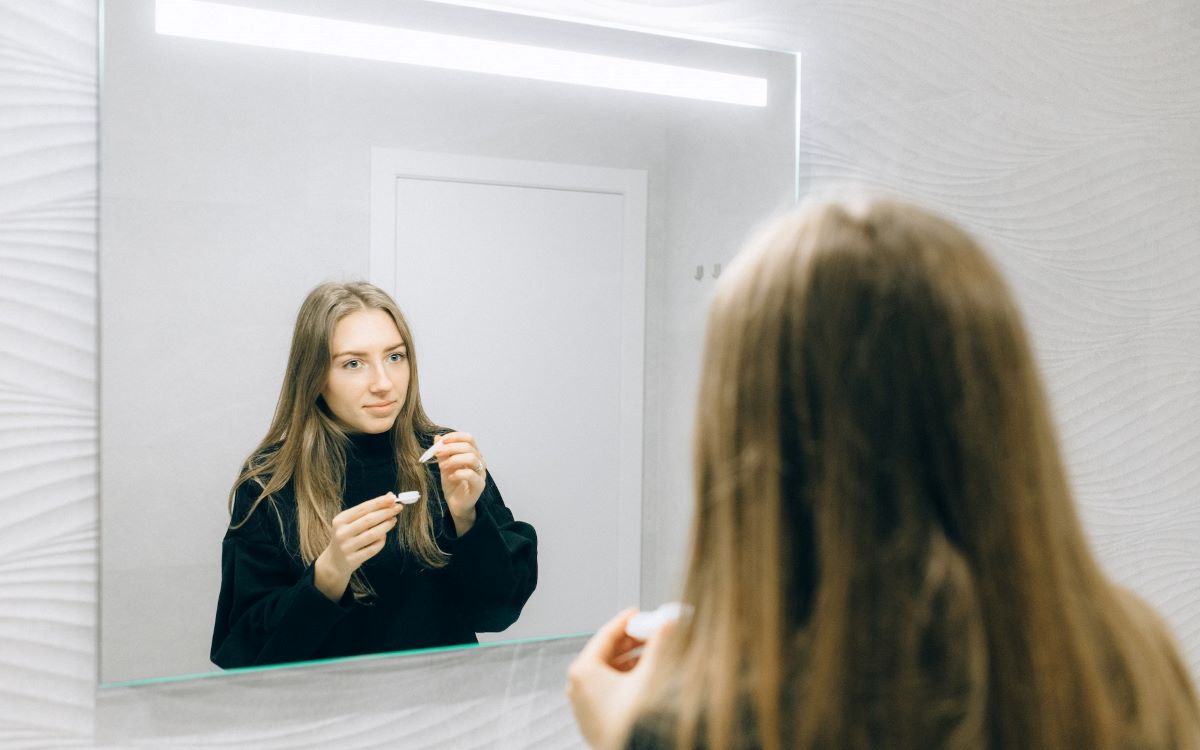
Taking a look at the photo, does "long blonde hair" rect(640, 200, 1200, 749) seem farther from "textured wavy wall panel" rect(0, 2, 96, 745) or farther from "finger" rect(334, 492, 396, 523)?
"textured wavy wall panel" rect(0, 2, 96, 745)

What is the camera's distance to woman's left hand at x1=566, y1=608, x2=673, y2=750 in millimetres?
624

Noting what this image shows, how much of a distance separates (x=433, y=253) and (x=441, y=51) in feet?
0.75

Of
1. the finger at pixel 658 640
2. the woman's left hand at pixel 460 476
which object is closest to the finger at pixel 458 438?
the woman's left hand at pixel 460 476

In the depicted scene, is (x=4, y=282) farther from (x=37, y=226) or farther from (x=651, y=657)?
(x=651, y=657)

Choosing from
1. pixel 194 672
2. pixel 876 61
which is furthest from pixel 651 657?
pixel 876 61

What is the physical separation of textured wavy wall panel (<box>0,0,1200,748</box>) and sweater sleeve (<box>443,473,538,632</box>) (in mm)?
62

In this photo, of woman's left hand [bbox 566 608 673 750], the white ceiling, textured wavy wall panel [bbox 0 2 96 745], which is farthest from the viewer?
the white ceiling

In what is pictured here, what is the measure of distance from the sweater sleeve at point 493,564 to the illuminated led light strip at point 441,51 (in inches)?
18.8

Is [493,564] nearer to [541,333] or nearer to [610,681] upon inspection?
[541,333]

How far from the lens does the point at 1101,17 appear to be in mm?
1481

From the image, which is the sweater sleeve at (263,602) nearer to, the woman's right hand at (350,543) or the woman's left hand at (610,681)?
the woman's right hand at (350,543)

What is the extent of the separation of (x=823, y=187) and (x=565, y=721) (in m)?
0.76

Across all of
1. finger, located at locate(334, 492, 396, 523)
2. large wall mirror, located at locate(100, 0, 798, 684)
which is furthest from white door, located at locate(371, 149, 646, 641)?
finger, located at locate(334, 492, 396, 523)

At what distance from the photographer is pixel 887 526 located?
532 mm
